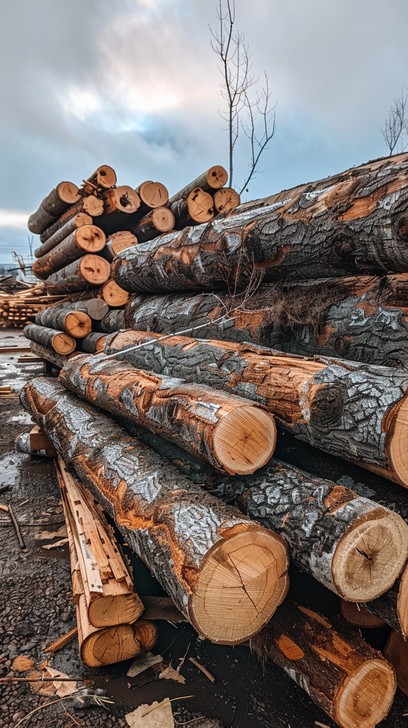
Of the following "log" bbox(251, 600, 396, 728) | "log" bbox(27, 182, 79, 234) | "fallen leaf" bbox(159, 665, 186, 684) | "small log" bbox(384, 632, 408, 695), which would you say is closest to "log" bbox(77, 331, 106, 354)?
"log" bbox(27, 182, 79, 234)

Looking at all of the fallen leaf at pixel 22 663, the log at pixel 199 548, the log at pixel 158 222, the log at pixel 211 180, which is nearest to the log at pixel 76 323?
the log at pixel 158 222

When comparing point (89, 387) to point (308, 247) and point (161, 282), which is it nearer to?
point (161, 282)

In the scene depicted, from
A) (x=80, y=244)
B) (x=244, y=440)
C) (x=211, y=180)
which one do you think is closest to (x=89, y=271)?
(x=80, y=244)

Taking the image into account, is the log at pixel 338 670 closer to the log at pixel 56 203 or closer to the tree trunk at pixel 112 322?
the tree trunk at pixel 112 322

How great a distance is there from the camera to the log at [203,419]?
2000mm

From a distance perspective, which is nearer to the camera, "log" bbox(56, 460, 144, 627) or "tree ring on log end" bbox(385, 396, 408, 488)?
"tree ring on log end" bbox(385, 396, 408, 488)

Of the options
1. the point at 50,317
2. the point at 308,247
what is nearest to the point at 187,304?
the point at 308,247

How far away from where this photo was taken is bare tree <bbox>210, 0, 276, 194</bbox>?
10.2m

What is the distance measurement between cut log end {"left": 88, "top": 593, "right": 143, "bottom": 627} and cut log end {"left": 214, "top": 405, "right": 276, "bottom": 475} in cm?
85

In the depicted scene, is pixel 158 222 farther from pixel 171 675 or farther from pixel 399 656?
pixel 399 656

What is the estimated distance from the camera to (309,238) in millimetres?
3016

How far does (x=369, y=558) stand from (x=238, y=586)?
1.73 ft

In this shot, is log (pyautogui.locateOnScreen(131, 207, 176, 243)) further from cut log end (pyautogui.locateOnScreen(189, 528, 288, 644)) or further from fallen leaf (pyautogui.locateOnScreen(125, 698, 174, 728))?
fallen leaf (pyautogui.locateOnScreen(125, 698, 174, 728))

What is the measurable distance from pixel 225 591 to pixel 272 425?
770 mm
